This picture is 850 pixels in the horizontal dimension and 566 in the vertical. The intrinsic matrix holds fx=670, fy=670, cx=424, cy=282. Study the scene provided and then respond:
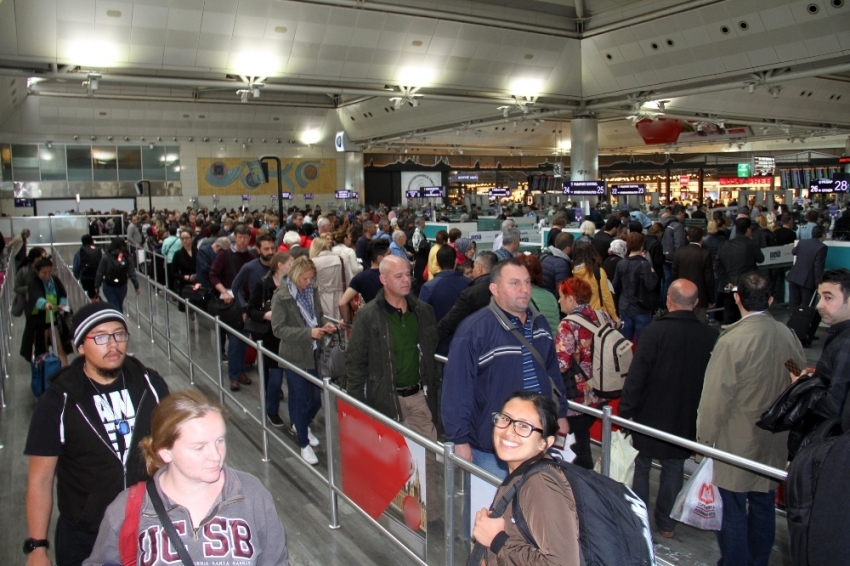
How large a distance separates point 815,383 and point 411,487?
1916 mm

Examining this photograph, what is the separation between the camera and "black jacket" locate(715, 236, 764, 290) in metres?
9.89

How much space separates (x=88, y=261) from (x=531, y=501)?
30.8 ft

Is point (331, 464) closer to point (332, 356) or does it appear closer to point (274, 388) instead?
point (332, 356)

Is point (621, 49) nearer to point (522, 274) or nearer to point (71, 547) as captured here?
point (522, 274)

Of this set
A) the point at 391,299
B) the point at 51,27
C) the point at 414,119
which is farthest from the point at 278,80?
the point at 391,299

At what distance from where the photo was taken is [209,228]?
10383 millimetres

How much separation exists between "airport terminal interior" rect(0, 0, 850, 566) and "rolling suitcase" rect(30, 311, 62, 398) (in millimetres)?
337

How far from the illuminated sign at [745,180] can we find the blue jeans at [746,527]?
40.7 metres

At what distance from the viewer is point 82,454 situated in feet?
8.35

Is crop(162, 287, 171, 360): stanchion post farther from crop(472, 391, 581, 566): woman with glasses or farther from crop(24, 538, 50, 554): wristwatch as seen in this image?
crop(472, 391, 581, 566): woman with glasses

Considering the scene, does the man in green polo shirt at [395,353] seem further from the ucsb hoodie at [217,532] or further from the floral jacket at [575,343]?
the ucsb hoodie at [217,532]

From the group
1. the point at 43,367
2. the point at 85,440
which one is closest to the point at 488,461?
the point at 85,440

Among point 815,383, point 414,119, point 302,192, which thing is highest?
point 414,119

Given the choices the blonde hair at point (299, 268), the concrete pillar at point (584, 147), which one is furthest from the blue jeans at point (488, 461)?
the concrete pillar at point (584, 147)
